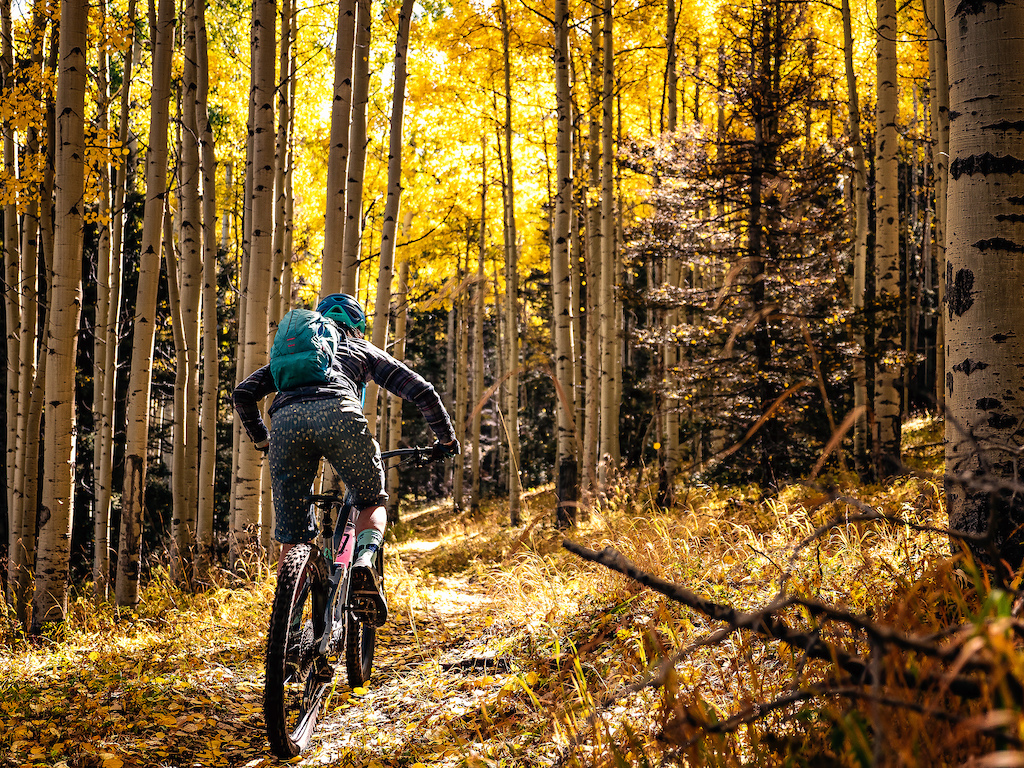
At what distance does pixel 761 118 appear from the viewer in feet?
26.6

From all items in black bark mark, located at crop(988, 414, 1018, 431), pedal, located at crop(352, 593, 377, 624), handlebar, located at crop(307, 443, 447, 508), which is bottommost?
pedal, located at crop(352, 593, 377, 624)

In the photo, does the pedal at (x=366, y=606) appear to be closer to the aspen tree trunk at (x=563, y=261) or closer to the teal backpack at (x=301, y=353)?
the teal backpack at (x=301, y=353)

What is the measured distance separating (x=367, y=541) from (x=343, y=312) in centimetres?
126

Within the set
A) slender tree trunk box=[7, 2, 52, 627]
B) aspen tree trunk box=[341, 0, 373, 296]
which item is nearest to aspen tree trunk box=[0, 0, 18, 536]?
slender tree trunk box=[7, 2, 52, 627]

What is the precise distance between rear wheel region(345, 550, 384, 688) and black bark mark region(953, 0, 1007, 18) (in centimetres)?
371

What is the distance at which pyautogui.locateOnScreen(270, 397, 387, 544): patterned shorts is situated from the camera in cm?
318

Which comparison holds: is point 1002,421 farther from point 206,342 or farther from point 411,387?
point 206,342

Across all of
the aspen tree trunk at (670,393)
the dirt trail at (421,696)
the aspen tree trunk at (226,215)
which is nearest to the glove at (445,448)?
the dirt trail at (421,696)

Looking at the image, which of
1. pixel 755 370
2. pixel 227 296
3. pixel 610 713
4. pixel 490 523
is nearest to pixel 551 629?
pixel 610 713

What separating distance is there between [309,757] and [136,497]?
4.15 m

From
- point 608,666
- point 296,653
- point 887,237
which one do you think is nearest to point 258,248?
point 296,653

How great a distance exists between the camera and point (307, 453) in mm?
3203

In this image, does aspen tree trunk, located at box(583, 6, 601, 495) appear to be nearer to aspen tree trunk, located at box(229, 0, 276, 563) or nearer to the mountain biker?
aspen tree trunk, located at box(229, 0, 276, 563)

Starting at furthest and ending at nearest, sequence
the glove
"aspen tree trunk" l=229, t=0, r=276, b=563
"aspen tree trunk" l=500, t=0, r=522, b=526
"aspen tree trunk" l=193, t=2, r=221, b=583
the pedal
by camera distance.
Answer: "aspen tree trunk" l=500, t=0, r=522, b=526, "aspen tree trunk" l=193, t=2, r=221, b=583, "aspen tree trunk" l=229, t=0, r=276, b=563, the glove, the pedal
